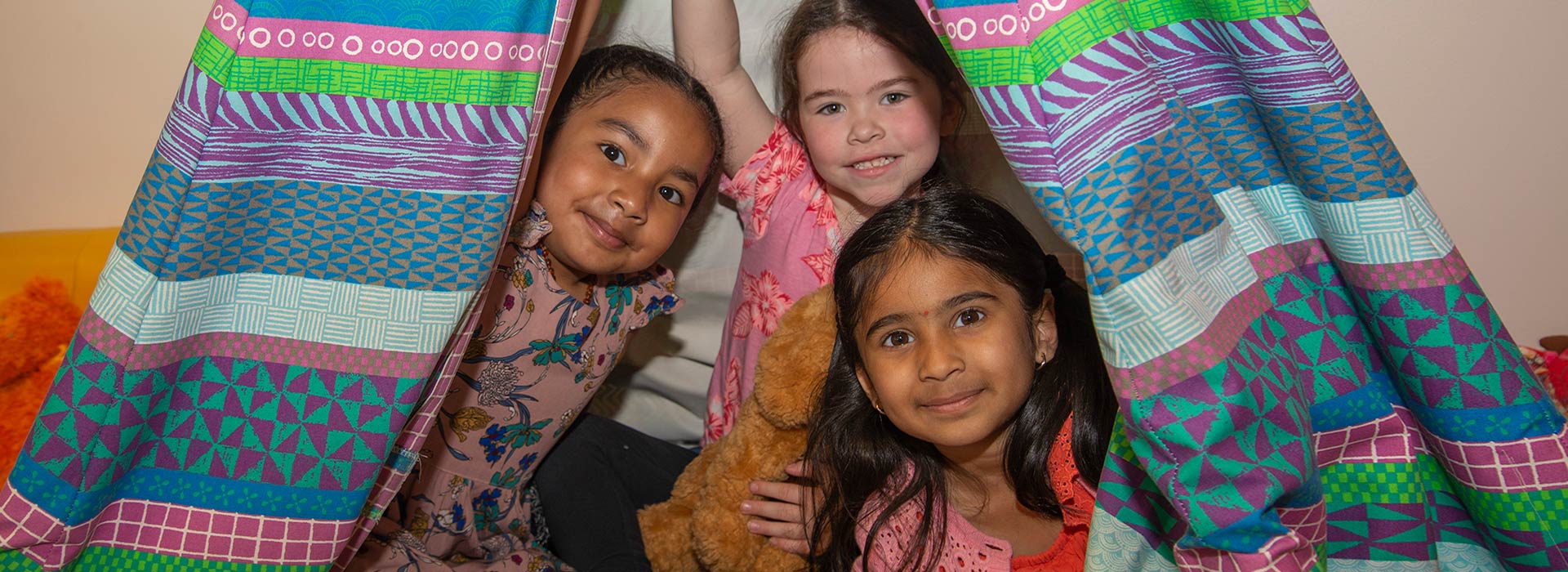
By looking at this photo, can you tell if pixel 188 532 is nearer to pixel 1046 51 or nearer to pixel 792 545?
pixel 792 545

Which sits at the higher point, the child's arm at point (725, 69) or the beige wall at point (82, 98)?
the child's arm at point (725, 69)

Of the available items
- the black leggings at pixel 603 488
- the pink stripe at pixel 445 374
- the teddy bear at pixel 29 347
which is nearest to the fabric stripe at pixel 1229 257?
the pink stripe at pixel 445 374

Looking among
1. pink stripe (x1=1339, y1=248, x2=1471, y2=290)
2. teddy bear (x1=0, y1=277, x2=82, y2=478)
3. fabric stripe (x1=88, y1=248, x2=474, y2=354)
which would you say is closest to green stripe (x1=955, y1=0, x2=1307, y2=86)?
pink stripe (x1=1339, y1=248, x2=1471, y2=290)

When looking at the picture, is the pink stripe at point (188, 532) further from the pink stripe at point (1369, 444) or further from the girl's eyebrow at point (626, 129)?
the pink stripe at point (1369, 444)

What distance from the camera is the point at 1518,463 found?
89 cm

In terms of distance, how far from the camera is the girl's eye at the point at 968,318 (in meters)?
1.11

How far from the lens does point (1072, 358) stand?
116 cm

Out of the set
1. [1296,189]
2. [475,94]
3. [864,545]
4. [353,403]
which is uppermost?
[1296,189]

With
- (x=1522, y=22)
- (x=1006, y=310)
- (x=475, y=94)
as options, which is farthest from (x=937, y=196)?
(x=1522, y=22)

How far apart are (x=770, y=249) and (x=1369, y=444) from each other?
2.63 ft

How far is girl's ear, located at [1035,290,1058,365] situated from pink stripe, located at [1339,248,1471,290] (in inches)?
13.5

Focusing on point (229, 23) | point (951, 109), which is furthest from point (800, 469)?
point (229, 23)

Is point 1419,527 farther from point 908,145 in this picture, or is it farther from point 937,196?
point 908,145

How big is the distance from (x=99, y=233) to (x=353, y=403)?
3.25ft
